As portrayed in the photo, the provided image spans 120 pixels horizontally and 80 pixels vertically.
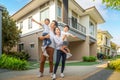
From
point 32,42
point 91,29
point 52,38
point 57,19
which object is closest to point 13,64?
point 52,38

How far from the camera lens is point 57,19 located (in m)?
21.3

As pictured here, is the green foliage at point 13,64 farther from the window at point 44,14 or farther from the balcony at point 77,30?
the balcony at point 77,30

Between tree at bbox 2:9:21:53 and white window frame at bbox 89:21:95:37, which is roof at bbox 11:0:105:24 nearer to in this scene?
white window frame at bbox 89:21:95:37

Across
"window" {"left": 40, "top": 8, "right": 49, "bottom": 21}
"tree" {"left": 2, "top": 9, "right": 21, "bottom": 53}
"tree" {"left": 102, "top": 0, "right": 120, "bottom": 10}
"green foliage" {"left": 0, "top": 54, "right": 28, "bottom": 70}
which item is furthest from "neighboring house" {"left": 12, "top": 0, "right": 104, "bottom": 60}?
"green foliage" {"left": 0, "top": 54, "right": 28, "bottom": 70}

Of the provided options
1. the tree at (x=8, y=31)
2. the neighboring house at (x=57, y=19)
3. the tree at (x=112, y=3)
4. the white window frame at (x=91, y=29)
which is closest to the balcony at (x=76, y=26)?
the neighboring house at (x=57, y=19)

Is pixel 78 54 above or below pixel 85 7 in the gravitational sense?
below

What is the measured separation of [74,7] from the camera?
80.0 ft

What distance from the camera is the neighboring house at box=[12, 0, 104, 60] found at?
21.4 meters

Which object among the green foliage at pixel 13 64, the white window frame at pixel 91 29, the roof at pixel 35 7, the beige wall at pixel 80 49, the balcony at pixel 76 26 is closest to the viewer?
the green foliage at pixel 13 64

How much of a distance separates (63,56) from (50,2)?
14.6 metres

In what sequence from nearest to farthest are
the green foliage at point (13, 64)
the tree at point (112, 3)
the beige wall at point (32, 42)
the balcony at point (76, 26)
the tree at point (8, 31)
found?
1. the green foliage at point (13, 64)
2. the tree at point (112, 3)
3. the tree at point (8, 31)
4. the beige wall at point (32, 42)
5. the balcony at point (76, 26)

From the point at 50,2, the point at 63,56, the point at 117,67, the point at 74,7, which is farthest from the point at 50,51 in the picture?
the point at 74,7

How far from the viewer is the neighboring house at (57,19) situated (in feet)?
70.1

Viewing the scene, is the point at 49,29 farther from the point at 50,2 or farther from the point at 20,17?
the point at 20,17
